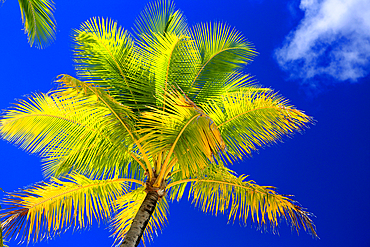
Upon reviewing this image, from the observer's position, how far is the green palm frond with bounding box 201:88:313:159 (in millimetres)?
5715

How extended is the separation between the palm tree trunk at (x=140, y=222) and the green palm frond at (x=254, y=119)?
6.65ft

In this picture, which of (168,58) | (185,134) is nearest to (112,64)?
(168,58)

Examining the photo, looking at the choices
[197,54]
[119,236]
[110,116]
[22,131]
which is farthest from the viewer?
[119,236]

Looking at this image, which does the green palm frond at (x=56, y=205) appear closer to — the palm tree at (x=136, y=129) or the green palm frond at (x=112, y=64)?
the palm tree at (x=136, y=129)

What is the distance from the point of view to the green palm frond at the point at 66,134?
253 inches

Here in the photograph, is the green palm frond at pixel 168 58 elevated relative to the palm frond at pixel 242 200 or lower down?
elevated

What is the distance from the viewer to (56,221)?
627 centimetres

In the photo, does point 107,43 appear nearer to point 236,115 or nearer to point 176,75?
point 176,75

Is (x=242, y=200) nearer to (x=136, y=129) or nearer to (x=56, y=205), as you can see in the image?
(x=136, y=129)

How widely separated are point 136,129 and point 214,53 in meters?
2.71

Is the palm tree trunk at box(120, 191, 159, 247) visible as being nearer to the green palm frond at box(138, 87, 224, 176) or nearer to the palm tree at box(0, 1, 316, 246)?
the palm tree at box(0, 1, 316, 246)

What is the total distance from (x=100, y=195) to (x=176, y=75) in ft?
10.5

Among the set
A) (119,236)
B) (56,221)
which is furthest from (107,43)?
(119,236)

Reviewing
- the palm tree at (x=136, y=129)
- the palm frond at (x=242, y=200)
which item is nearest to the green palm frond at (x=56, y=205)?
the palm tree at (x=136, y=129)
